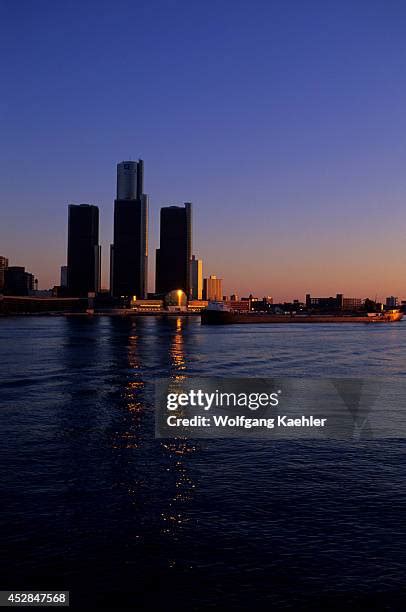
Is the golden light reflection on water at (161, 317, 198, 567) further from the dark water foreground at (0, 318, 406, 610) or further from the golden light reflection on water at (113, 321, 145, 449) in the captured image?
the golden light reflection on water at (113, 321, 145, 449)

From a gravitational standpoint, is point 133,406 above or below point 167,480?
below

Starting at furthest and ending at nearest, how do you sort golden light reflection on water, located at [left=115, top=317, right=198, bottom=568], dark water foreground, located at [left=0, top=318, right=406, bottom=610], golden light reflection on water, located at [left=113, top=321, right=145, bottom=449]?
golden light reflection on water, located at [left=113, top=321, right=145, bottom=449] < golden light reflection on water, located at [left=115, top=317, right=198, bottom=568] < dark water foreground, located at [left=0, top=318, right=406, bottom=610]

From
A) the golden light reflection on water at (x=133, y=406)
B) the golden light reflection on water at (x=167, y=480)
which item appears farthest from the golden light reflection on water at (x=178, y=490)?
the golden light reflection on water at (x=133, y=406)

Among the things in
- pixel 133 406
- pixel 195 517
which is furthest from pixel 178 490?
pixel 133 406

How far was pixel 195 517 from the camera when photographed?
18.9 meters

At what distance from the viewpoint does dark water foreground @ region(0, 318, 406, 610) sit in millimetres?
14492

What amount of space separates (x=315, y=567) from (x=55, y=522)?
27.2ft

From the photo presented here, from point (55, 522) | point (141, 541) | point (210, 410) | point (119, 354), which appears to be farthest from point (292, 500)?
point (119, 354)

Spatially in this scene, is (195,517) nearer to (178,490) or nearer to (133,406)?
(178,490)

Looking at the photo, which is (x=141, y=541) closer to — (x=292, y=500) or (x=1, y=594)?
(x=1, y=594)

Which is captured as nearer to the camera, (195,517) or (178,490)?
(195,517)

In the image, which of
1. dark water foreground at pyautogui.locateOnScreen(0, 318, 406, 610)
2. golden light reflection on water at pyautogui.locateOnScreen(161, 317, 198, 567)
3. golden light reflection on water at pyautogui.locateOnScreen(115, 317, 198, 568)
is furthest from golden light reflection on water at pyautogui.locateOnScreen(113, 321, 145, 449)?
golden light reflection on water at pyautogui.locateOnScreen(161, 317, 198, 567)

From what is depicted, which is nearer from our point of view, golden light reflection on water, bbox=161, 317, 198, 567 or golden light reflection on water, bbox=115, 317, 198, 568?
golden light reflection on water, bbox=161, 317, 198, 567

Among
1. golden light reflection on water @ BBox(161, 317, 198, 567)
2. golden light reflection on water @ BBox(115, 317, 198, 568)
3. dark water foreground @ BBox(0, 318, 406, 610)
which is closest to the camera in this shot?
dark water foreground @ BBox(0, 318, 406, 610)
